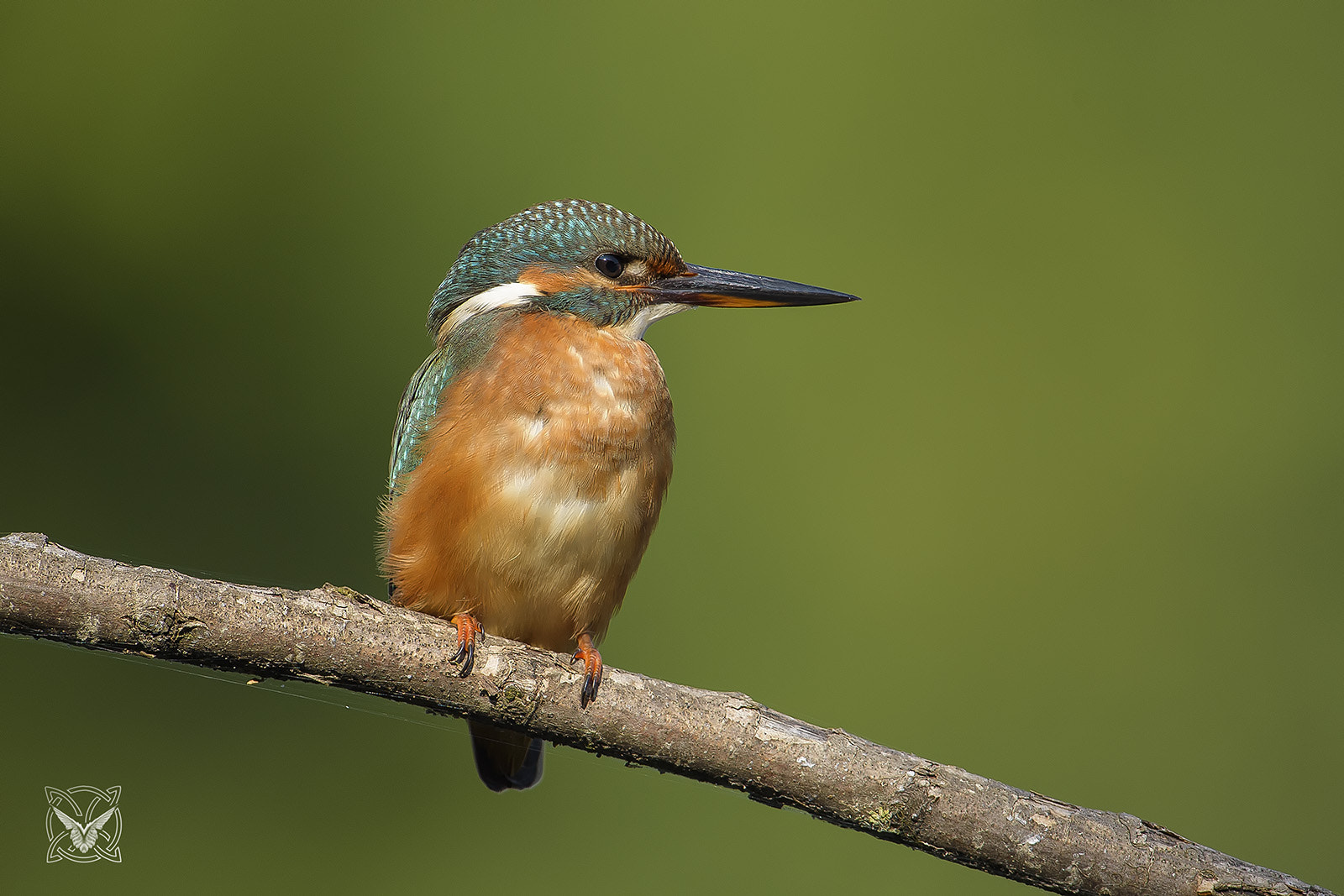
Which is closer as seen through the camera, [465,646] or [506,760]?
[465,646]

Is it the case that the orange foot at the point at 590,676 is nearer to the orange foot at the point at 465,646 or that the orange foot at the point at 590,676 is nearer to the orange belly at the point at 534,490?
the orange foot at the point at 465,646

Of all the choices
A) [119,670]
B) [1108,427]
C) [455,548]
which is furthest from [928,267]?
[119,670]

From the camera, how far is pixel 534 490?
220cm

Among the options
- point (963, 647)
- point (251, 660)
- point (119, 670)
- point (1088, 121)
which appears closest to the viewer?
point (251, 660)

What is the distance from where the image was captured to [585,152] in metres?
4.39

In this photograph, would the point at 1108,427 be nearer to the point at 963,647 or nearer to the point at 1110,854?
the point at 963,647

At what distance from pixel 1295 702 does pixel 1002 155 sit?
239cm

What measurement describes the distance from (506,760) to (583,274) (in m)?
1.18

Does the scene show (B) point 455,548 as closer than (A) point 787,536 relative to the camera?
Yes
